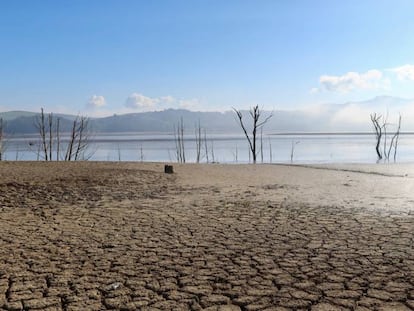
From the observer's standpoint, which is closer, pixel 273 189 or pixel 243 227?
pixel 243 227

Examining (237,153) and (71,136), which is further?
(237,153)

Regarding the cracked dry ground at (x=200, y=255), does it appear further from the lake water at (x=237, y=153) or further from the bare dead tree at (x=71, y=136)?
the lake water at (x=237, y=153)

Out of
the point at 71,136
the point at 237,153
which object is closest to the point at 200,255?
the point at 71,136

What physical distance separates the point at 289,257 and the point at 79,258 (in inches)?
78.2

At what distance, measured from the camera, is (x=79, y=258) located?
4.06 metres

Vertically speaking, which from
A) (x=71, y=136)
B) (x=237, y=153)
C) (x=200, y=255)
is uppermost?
(x=71, y=136)

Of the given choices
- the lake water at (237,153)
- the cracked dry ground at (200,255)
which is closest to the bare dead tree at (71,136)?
the lake water at (237,153)

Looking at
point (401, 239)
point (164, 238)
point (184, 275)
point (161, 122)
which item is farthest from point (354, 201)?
point (161, 122)

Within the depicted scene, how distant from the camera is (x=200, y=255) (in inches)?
163

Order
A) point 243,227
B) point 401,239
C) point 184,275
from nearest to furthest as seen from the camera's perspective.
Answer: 1. point 184,275
2. point 401,239
3. point 243,227

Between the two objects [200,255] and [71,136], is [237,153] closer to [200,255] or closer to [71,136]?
[71,136]

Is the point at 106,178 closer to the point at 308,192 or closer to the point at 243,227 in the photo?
the point at 308,192

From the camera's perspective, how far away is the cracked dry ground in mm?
3092

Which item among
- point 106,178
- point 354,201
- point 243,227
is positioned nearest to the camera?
point 243,227
